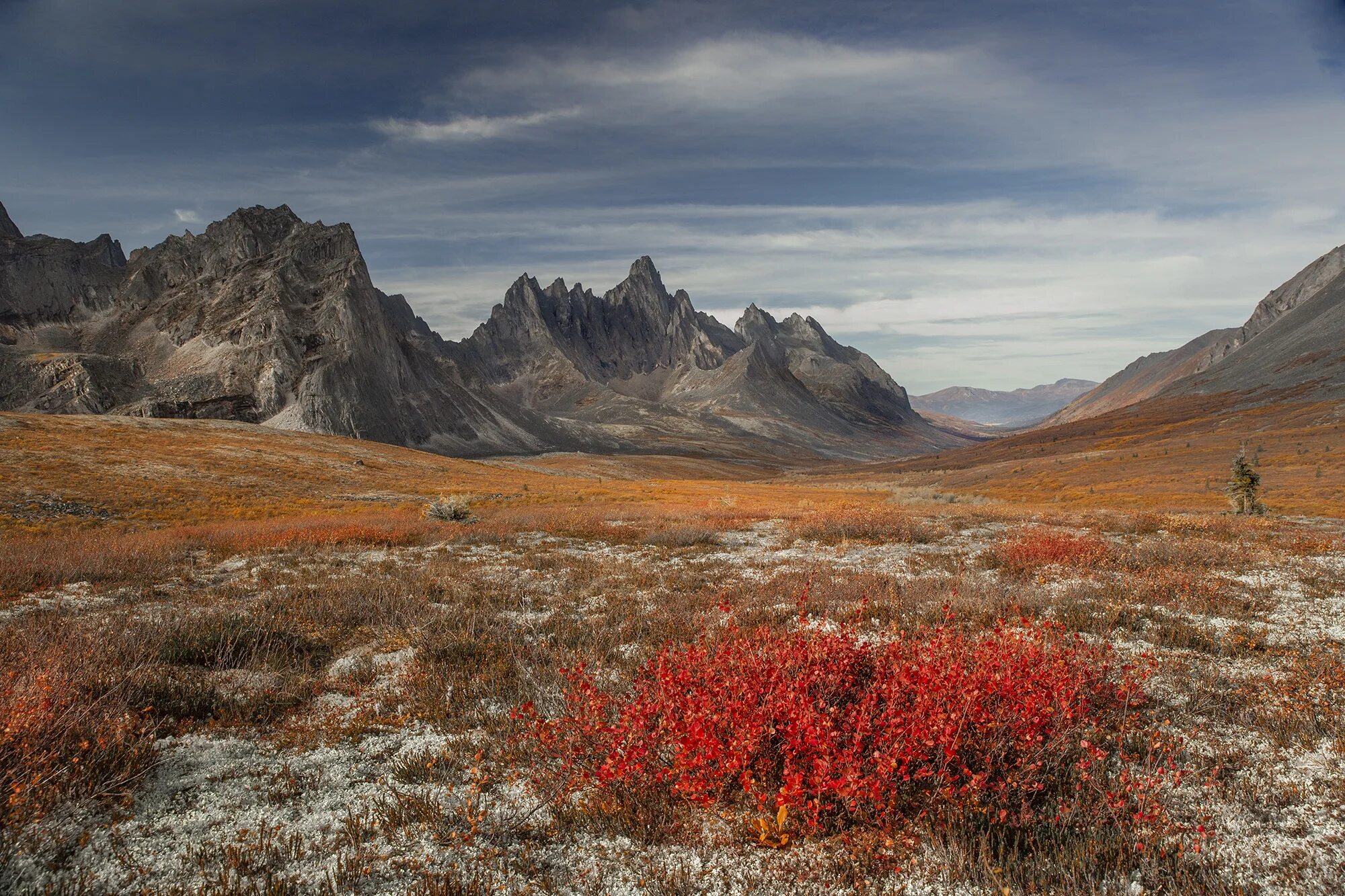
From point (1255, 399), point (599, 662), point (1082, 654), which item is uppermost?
point (1255, 399)

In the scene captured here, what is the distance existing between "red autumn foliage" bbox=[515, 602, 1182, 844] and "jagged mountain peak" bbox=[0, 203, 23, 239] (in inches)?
9315

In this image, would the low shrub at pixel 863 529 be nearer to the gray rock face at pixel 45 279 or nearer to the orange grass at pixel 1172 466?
the orange grass at pixel 1172 466

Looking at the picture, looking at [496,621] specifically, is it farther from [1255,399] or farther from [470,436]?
[1255,399]

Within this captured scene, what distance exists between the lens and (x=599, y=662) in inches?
323

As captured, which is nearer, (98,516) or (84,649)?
(84,649)

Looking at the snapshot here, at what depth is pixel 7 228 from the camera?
531 ft

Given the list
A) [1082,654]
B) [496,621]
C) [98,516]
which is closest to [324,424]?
[98,516]

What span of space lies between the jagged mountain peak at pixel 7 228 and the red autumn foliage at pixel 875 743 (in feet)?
776

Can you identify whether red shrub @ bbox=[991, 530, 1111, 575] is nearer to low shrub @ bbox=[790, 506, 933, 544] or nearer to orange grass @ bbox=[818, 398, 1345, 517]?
low shrub @ bbox=[790, 506, 933, 544]

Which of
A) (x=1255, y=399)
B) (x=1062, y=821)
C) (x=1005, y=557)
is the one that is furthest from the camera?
(x=1255, y=399)

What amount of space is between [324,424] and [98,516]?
9143 cm

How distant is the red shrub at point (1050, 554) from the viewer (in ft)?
46.9

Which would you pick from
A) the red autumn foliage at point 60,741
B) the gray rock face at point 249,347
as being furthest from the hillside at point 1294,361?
the gray rock face at point 249,347

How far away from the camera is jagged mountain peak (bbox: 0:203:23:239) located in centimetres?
15875
